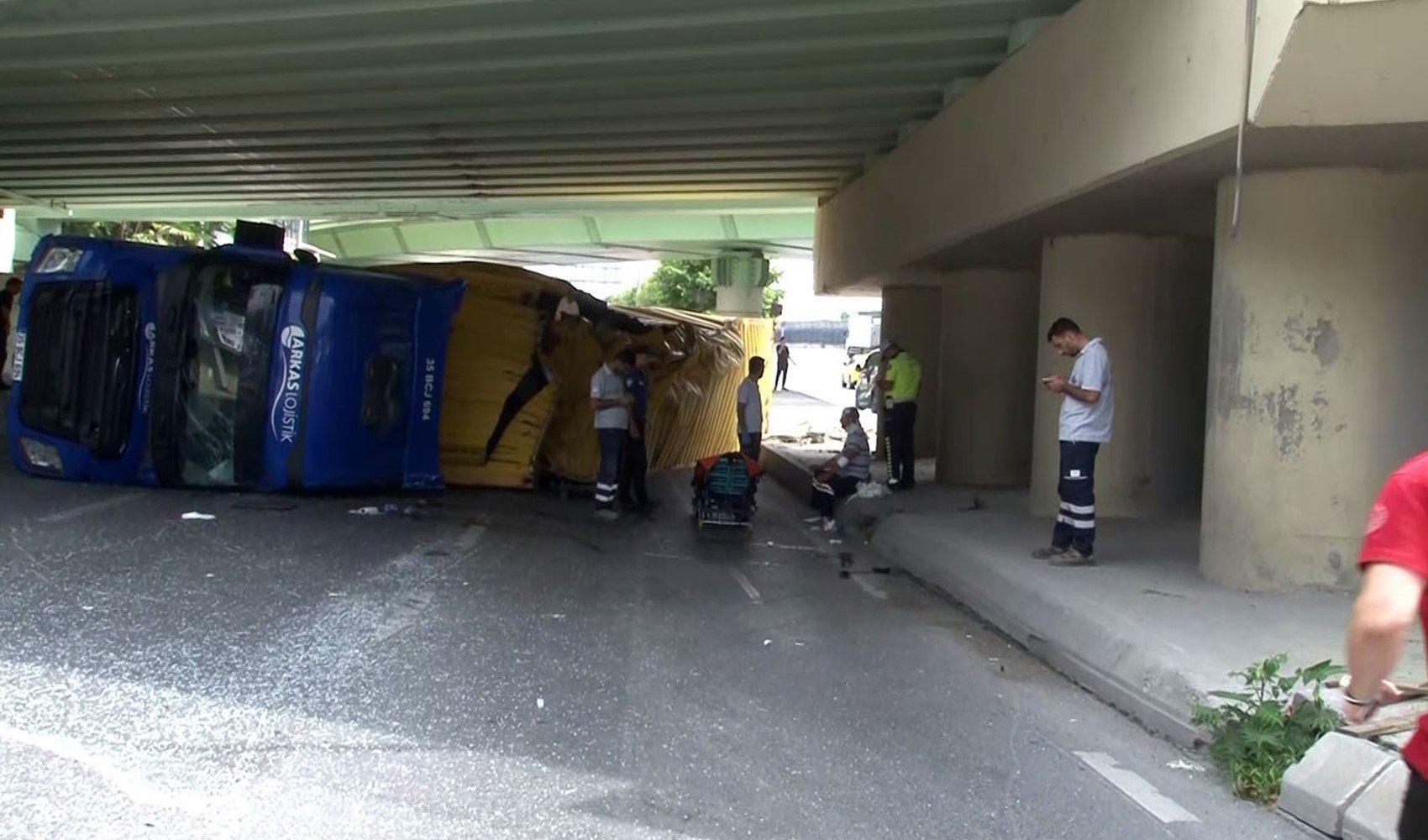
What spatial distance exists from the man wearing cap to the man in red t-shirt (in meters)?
12.1

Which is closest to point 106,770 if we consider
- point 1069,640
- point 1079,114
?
point 1069,640

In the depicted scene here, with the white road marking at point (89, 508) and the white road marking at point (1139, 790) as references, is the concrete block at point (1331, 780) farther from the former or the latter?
the white road marking at point (89, 508)

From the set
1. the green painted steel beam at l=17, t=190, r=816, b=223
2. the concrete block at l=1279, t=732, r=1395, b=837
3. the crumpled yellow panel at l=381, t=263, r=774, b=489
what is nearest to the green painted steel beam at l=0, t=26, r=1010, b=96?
the crumpled yellow panel at l=381, t=263, r=774, b=489

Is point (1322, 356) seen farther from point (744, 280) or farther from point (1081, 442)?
point (744, 280)

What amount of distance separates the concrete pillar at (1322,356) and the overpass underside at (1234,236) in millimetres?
12

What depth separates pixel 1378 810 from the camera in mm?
4738

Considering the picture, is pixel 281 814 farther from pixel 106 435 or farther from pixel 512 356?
pixel 512 356

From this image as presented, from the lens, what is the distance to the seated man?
1326cm

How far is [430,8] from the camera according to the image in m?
10.6

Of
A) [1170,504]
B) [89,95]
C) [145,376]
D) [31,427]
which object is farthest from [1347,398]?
[89,95]

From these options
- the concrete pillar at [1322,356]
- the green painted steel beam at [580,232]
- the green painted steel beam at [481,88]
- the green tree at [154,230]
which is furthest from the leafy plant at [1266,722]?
the green tree at [154,230]

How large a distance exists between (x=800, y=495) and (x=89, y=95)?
391 inches

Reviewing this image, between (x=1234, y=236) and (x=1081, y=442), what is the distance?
1723mm

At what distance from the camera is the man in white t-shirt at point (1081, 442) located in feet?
29.7
